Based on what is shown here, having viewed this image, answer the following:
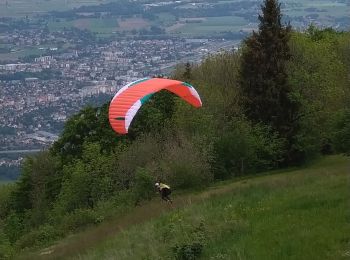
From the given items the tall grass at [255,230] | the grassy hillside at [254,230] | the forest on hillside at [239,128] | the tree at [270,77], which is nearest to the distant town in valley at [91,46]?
the forest on hillside at [239,128]

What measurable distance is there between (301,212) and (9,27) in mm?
134767

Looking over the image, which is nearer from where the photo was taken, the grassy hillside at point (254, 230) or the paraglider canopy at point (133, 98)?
the grassy hillside at point (254, 230)

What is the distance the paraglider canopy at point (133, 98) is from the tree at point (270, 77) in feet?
36.0

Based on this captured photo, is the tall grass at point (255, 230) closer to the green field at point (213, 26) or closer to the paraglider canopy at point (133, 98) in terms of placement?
the paraglider canopy at point (133, 98)

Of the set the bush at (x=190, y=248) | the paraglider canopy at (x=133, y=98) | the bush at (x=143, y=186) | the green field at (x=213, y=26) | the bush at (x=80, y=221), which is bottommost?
the bush at (x=80, y=221)

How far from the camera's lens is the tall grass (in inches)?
361

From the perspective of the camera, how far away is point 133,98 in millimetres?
17750

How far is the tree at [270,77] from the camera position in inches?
1184

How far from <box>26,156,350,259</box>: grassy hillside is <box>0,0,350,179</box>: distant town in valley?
40.7 metres

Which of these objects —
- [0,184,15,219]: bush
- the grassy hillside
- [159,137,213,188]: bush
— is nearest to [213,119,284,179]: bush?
[159,137,213,188]: bush

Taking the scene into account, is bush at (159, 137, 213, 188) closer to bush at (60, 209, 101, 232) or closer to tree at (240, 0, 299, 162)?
bush at (60, 209, 101, 232)

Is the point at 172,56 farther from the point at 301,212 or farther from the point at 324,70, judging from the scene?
the point at 301,212

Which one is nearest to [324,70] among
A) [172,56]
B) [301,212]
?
[301,212]

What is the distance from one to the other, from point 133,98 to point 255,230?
→ 26.9 feet
